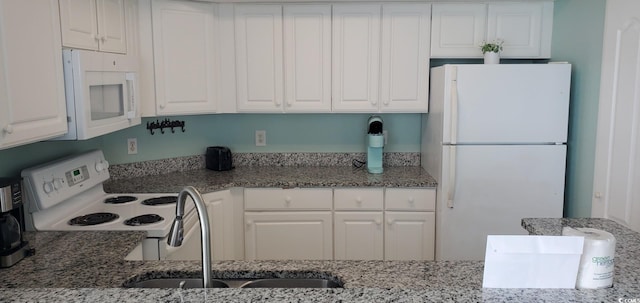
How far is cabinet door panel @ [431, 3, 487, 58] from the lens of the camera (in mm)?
3363

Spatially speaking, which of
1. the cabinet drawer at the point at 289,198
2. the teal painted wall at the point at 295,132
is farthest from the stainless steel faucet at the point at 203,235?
the teal painted wall at the point at 295,132

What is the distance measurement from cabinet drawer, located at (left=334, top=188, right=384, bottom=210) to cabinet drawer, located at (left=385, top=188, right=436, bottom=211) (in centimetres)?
6

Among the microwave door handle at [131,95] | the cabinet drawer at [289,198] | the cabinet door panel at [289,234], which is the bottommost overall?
the cabinet door panel at [289,234]

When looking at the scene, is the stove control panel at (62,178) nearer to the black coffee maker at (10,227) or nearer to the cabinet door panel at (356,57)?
the black coffee maker at (10,227)

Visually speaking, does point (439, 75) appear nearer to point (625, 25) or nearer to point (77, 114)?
point (625, 25)

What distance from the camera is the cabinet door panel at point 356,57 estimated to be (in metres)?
3.40

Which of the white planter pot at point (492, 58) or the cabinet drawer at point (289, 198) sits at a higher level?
the white planter pot at point (492, 58)

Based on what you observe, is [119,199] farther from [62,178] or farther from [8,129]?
[8,129]

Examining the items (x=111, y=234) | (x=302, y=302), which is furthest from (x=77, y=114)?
(x=302, y=302)

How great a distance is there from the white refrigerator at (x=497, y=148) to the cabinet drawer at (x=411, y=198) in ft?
0.33

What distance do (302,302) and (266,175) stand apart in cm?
235

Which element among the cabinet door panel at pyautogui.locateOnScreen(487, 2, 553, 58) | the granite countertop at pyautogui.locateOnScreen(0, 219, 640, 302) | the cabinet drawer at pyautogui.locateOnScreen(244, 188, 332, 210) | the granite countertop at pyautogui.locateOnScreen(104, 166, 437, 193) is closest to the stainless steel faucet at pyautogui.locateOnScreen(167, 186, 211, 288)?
the granite countertop at pyautogui.locateOnScreen(0, 219, 640, 302)

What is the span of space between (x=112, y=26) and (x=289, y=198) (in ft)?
4.91

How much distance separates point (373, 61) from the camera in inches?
136
